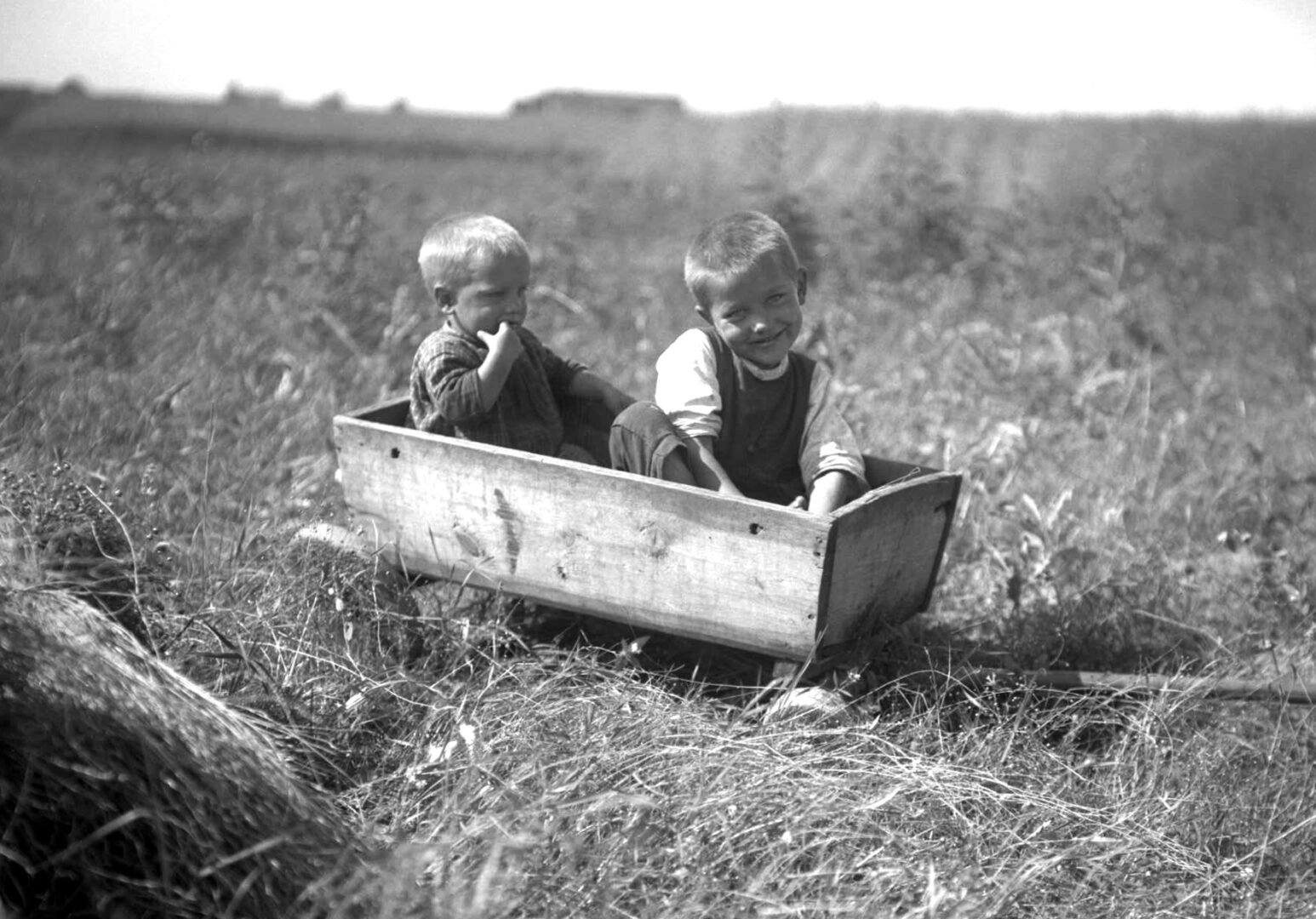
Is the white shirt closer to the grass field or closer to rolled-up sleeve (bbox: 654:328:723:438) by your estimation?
rolled-up sleeve (bbox: 654:328:723:438)

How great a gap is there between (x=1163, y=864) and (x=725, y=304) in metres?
1.80

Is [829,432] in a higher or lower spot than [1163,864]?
higher

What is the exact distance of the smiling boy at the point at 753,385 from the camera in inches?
143

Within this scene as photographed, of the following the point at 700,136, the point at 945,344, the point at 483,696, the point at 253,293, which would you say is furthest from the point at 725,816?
the point at 700,136

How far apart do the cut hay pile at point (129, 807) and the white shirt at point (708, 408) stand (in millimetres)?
1581

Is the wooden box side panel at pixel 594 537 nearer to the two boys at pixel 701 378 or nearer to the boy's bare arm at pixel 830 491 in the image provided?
the two boys at pixel 701 378

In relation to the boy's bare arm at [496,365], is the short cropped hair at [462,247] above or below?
above

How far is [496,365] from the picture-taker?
12.1 feet

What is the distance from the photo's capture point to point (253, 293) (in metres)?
7.17

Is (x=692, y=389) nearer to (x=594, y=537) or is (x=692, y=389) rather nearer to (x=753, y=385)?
(x=753, y=385)

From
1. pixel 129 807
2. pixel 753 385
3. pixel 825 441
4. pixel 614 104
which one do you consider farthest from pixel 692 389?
pixel 614 104

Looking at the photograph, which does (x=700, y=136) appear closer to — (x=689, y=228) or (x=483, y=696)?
(x=689, y=228)

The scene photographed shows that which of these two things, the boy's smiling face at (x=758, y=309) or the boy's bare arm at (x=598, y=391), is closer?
the boy's smiling face at (x=758, y=309)

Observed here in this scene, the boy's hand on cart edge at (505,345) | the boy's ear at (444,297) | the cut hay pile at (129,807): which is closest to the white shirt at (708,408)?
the boy's hand on cart edge at (505,345)
